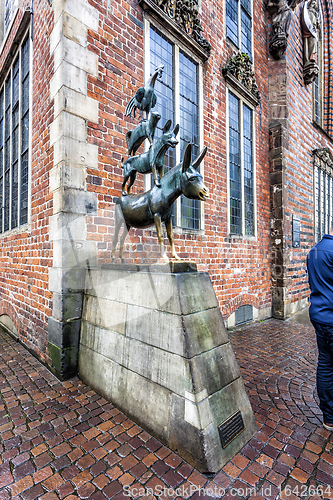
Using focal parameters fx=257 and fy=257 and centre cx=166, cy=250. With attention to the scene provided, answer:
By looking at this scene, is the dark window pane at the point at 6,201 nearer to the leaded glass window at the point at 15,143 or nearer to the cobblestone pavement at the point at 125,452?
the leaded glass window at the point at 15,143

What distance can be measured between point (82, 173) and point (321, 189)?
33.9 feet

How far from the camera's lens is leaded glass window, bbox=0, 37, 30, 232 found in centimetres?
500

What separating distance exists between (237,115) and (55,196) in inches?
219

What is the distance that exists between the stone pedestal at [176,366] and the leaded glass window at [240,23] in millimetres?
7233

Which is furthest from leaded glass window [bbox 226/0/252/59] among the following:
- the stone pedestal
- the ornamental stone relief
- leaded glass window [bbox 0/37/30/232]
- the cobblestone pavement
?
the cobblestone pavement

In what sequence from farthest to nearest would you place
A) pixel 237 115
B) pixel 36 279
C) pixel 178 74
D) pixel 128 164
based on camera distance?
1. pixel 237 115
2. pixel 178 74
3. pixel 36 279
4. pixel 128 164

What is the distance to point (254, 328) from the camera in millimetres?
6199

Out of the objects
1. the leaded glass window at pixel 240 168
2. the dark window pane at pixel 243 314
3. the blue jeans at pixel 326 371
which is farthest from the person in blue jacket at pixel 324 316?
the leaded glass window at pixel 240 168

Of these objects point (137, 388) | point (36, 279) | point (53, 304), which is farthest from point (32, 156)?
point (137, 388)

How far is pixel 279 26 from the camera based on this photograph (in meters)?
7.80

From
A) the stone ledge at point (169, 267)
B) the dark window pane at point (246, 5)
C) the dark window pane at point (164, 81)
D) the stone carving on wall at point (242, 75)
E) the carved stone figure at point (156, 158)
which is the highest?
the dark window pane at point (246, 5)

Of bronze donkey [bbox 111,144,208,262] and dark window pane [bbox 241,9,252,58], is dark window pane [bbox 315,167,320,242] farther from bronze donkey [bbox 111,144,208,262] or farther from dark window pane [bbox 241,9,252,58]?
bronze donkey [bbox 111,144,208,262]

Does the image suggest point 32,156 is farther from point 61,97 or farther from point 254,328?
point 254,328

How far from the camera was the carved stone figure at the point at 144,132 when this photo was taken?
2832mm
